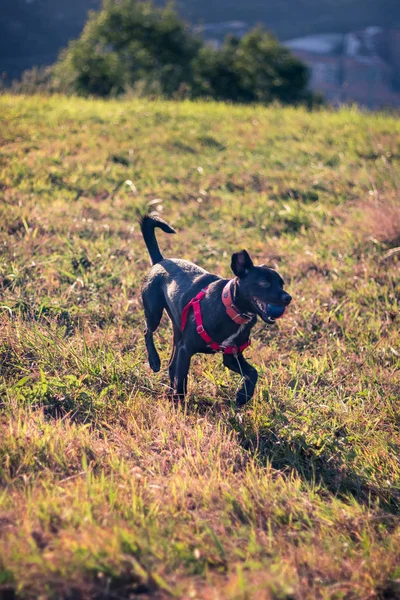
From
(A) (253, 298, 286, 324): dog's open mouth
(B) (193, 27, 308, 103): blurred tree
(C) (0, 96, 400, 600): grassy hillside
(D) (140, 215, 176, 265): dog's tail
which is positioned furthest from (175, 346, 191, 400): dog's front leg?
(B) (193, 27, 308, 103): blurred tree

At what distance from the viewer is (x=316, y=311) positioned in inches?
223

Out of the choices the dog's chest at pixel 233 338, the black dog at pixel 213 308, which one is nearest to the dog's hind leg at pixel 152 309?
the black dog at pixel 213 308

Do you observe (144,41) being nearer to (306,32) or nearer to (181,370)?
(181,370)

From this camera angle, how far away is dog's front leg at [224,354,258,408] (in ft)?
13.4

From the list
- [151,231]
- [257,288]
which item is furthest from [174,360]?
[151,231]

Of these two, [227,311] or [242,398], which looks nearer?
[227,311]

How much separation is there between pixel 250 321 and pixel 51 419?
4.71 ft

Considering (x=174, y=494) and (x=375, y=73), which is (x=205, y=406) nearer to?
(x=174, y=494)

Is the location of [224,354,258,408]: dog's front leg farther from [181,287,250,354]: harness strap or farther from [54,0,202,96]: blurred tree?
[54,0,202,96]: blurred tree

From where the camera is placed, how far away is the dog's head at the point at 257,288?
12.3 ft

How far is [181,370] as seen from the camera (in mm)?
4062

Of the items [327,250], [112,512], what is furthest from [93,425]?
[327,250]

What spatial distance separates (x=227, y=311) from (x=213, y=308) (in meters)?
0.13

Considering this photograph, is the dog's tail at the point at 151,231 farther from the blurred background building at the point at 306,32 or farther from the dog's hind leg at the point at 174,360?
the blurred background building at the point at 306,32
